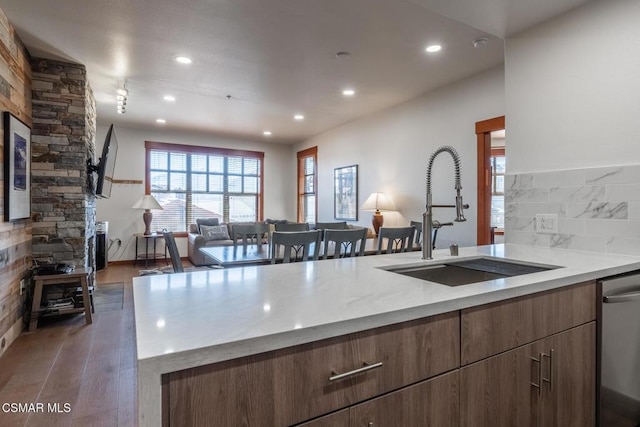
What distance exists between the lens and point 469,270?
1730 mm

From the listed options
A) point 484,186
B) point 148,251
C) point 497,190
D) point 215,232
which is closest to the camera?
point 484,186

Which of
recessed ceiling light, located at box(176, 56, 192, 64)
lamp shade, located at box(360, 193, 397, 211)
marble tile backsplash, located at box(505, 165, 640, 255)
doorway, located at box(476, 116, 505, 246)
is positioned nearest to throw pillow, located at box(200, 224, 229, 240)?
lamp shade, located at box(360, 193, 397, 211)

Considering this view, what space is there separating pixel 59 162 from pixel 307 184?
15.6 ft

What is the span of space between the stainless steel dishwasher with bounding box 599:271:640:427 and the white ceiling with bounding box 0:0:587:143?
1.57 metres

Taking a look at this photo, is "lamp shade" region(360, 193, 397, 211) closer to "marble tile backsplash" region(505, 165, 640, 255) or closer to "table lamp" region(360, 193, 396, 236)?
"table lamp" region(360, 193, 396, 236)

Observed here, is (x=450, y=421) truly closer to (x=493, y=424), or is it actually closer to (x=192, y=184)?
(x=493, y=424)

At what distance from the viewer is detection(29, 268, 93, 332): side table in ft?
9.74

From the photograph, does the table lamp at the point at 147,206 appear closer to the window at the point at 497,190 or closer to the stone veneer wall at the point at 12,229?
the stone veneer wall at the point at 12,229

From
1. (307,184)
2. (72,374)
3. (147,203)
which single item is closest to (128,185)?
(147,203)

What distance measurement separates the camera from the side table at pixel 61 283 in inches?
117

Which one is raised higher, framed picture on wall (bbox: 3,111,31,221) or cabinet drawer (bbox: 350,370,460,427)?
framed picture on wall (bbox: 3,111,31,221)

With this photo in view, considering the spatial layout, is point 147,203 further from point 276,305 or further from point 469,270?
point 276,305

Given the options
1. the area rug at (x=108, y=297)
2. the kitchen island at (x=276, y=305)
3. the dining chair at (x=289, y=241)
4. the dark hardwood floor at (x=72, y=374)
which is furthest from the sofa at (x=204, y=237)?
the kitchen island at (x=276, y=305)

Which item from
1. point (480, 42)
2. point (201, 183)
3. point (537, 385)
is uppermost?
point (480, 42)
